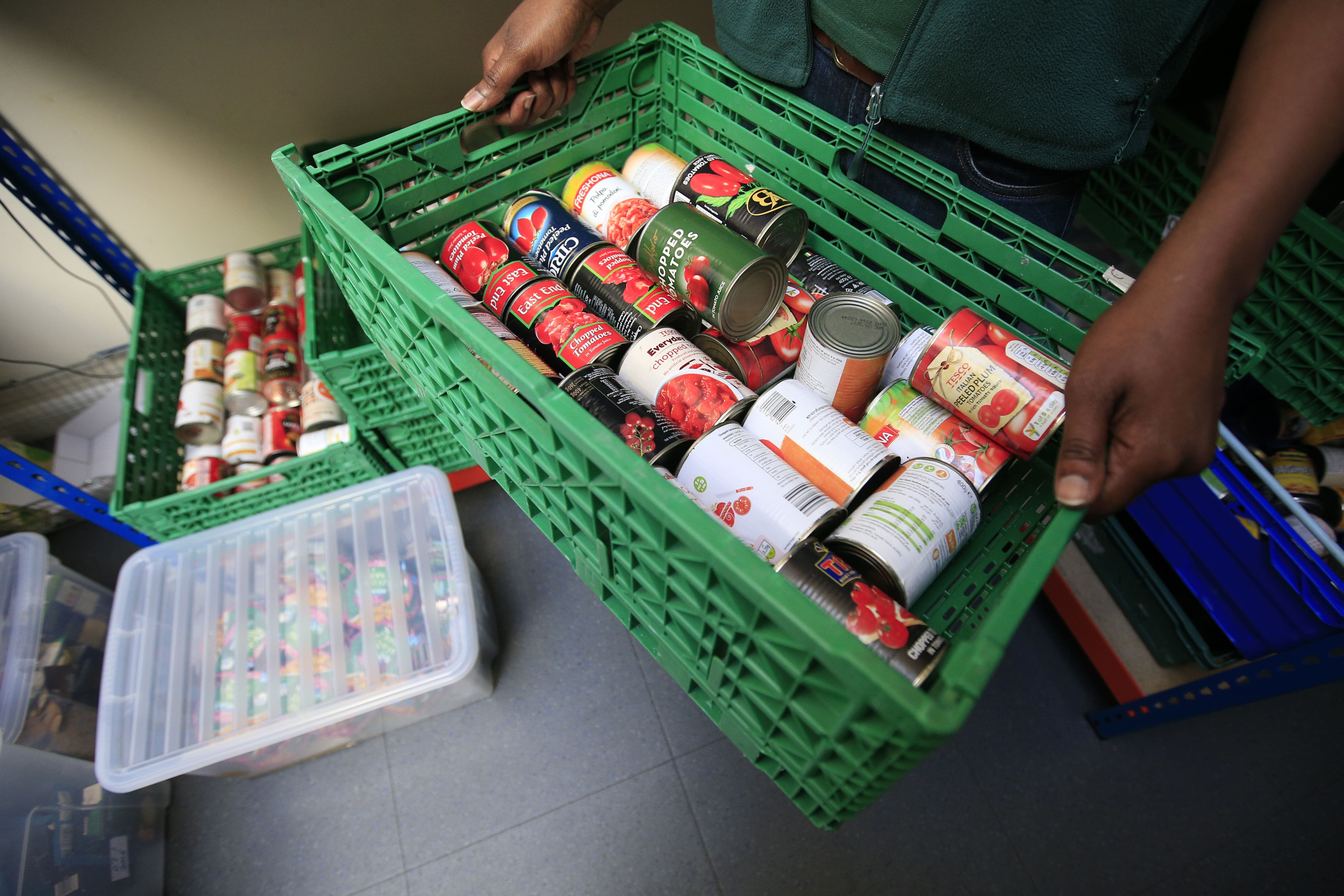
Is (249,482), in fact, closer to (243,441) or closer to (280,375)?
(243,441)

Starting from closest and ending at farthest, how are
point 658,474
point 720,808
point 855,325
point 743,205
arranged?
point 658,474 < point 855,325 < point 743,205 < point 720,808

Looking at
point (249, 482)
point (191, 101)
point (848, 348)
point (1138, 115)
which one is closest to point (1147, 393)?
point (848, 348)

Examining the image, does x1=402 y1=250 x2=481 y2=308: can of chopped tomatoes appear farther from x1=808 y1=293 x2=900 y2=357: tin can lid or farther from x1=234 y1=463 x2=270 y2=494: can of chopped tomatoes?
x1=234 y1=463 x2=270 y2=494: can of chopped tomatoes

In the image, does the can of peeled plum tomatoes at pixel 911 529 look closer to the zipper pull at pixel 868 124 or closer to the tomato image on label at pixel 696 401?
the tomato image on label at pixel 696 401

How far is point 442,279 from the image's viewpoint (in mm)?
995

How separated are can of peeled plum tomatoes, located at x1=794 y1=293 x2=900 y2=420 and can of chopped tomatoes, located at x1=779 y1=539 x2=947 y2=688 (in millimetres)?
290

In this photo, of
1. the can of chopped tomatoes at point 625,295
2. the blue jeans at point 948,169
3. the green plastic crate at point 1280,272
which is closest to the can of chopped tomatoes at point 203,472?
the can of chopped tomatoes at point 625,295

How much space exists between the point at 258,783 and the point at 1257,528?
1.98 metres

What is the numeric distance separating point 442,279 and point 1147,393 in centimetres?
96

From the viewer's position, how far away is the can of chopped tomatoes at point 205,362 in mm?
1512

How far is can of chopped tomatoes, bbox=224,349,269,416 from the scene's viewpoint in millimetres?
1498

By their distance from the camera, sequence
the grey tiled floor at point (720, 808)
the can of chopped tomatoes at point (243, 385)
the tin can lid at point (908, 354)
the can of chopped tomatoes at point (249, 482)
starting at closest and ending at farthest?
the tin can lid at point (908, 354), the grey tiled floor at point (720, 808), the can of chopped tomatoes at point (249, 482), the can of chopped tomatoes at point (243, 385)

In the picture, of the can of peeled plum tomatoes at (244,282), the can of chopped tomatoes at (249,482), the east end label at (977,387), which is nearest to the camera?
the east end label at (977,387)

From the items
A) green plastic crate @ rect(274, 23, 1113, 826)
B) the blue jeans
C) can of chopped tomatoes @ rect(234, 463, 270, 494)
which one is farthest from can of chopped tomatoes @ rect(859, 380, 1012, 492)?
can of chopped tomatoes @ rect(234, 463, 270, 494)
